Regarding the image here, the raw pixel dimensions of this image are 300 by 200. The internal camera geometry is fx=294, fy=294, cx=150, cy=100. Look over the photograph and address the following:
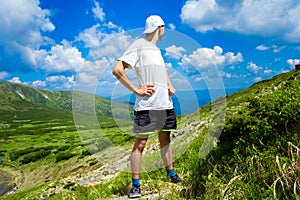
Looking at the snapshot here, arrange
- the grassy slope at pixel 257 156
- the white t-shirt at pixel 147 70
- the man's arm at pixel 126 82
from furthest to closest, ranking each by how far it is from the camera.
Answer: the white t-shirt at pixel 147 70
the man's arm at pixel 126 82
the grassy slope at pixel 257 156

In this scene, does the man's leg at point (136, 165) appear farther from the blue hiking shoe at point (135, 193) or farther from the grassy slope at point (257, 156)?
the grassy slope at point (257, 156)

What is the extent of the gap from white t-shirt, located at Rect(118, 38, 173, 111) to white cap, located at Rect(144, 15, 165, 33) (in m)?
0.20

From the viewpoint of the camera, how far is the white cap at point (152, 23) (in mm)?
4812

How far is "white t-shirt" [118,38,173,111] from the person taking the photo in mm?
4656

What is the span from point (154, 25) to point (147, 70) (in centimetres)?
76

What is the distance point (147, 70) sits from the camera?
4727 millimetres

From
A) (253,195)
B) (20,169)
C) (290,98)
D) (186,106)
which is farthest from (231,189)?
(20,169)

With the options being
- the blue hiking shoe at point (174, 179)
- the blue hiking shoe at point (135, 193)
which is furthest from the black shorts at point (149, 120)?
the blue hiking shoe at point (174, 179)

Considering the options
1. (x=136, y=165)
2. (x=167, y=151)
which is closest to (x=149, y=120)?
(x=136, y=165)

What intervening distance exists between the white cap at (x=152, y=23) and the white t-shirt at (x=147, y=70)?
0.20m

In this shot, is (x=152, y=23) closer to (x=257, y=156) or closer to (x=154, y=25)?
(x=154, y=25)

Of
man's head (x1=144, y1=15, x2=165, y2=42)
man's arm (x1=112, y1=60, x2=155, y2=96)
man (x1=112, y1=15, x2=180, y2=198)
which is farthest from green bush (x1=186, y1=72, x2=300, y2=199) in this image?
man's head (x1=144, y1=15, x2=165, y2=42)

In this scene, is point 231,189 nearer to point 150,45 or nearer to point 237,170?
point 237,170

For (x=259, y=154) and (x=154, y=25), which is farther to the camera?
(x=154, y=25)
